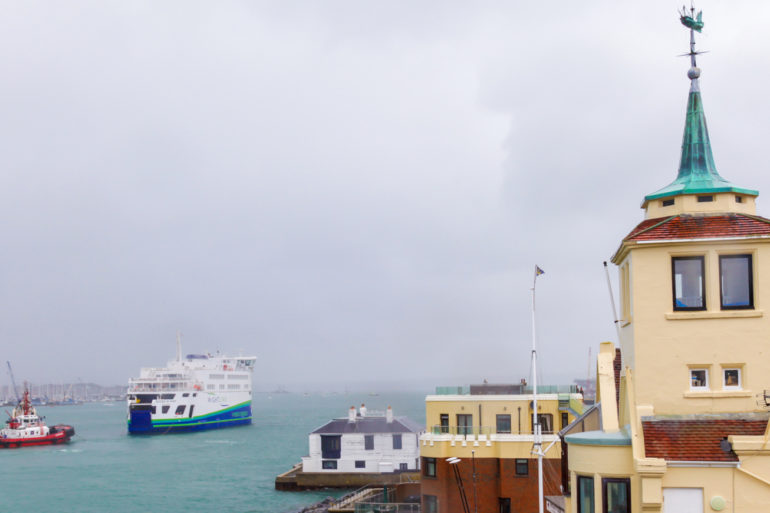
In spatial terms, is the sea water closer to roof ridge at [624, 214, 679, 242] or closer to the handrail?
the handrail

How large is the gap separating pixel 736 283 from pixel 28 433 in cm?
12354

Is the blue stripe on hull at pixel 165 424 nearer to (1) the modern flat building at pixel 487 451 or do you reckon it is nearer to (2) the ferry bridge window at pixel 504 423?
(1) the modern flat building at pixel 487 451

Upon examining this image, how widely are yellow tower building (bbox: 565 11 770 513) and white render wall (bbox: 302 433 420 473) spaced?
5285cm

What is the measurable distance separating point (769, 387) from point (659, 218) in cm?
298

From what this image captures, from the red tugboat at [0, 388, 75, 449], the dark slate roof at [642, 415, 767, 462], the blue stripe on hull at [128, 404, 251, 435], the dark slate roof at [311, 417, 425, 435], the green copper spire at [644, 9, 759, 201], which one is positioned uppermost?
the green copper spire at [644, 9, 759, 201]

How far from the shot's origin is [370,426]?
65500 millimetres

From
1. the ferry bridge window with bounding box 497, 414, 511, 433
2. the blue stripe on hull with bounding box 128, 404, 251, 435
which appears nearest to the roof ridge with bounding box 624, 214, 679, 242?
the ferry bridge window with bounding box 497, 414, 511, 433

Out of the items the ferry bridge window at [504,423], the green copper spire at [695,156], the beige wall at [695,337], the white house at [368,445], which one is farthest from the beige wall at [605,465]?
the white house at [368,445]

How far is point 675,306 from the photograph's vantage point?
41.0ft

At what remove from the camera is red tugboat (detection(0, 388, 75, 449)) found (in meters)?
118

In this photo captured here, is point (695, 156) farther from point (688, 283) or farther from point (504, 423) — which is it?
point (504, 423)

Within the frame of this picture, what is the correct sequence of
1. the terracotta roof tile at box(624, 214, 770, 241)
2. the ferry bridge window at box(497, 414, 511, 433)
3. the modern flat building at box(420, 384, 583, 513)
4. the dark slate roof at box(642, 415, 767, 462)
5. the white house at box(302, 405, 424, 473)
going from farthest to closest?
1. the white house at box(302, 405, 424, 473)
2. the ferry bridge window at box(497, 414, 511, 433)
3. the modern flat building at box(420, 384, 583, 513)
4. the terracotta roof tile at box(624, 214, 770, 241)
5. the dark slate roof at box(642, 415, 767, 462)

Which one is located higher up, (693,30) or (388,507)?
(693,30)

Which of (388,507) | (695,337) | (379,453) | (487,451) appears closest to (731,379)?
(695,337)
